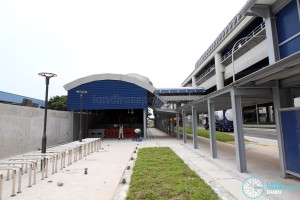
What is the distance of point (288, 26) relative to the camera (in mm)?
7695

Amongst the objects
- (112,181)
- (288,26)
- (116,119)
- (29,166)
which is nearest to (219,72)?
(116,119)

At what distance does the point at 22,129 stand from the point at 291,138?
13.9 meters

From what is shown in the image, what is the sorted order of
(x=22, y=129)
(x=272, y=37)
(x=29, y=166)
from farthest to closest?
(x=22, y=129) → (x=29, y=166) → (x=272, y=37)

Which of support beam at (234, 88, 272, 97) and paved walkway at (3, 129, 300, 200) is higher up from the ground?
support beam at (234, 88, 272, 97)

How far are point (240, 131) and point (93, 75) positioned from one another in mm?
17290

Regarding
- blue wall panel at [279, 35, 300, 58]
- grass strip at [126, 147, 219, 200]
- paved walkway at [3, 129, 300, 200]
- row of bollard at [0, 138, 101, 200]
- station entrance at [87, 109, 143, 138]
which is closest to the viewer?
grass strip at [126, 147, 219, 200]

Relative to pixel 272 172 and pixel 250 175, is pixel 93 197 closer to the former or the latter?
pixel 250 175

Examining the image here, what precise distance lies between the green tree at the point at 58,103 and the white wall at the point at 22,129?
3234 centimetres

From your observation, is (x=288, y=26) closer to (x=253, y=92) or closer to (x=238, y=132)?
(x=253, y=92)

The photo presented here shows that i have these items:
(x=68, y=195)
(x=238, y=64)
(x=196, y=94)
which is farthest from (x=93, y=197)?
(x=196, y=94)

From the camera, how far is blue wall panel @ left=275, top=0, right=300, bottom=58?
23.6 ft

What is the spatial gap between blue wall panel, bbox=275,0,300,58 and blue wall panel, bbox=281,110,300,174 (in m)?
2.67

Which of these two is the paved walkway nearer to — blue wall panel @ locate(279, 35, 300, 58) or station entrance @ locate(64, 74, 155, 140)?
blue wall panel @ locate(279, 35, 300, 58)

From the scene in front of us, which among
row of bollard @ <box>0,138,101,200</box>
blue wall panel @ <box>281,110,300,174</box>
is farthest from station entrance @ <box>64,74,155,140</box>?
blue wall panel @ <box>281,110,300,174</box>
